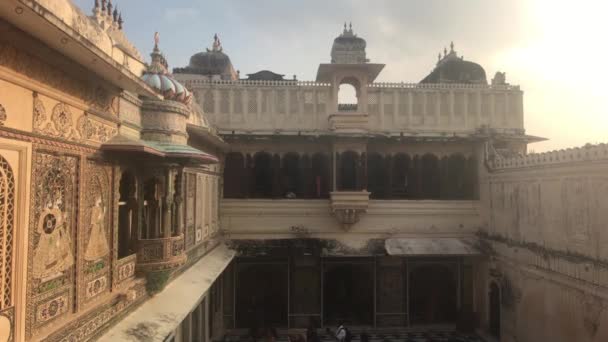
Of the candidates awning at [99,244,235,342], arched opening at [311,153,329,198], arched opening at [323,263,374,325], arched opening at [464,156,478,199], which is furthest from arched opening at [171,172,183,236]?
arched opening at [464,156,478,199]

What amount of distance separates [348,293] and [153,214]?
11056 millimetres

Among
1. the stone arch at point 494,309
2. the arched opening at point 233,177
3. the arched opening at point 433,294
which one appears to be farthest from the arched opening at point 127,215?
the stone arch at point 494,309

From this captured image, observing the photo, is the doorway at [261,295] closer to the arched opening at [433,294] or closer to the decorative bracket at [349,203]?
the decorative bracket at [349,203]

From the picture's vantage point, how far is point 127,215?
7289 millimetres

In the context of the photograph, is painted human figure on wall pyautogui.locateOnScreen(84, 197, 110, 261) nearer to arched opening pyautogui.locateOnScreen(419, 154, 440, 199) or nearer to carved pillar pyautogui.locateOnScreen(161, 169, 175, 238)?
carved pillar pyautogui.locateOnScreen(161, 169, 175, 238)

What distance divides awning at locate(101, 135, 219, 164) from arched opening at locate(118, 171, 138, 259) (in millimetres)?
721

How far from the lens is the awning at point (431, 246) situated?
1498 cm

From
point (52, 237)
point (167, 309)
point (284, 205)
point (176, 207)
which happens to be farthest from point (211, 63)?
point (52, 237)

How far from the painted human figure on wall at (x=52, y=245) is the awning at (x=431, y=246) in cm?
1151

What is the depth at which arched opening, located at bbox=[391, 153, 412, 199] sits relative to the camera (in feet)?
53.7

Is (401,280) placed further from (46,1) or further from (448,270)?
(46,1)

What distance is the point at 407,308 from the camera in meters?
16.4

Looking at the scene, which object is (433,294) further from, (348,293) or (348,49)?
(348,49)

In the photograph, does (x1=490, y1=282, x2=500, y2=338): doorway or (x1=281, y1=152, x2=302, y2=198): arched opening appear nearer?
(x1=490, y1=282, x2=500, y2=338): doorway
